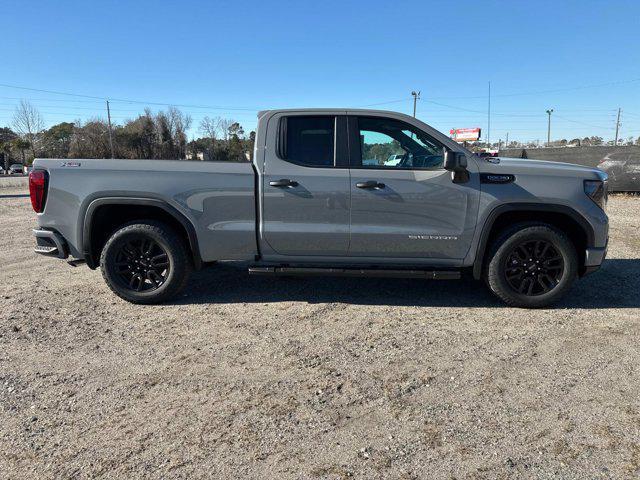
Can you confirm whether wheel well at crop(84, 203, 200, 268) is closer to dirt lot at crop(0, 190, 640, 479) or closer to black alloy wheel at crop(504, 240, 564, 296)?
dirt lot at crop(0, 190, 640, 479)

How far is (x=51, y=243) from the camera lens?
461 centimetres

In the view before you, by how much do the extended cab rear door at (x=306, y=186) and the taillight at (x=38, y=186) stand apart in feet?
7.24

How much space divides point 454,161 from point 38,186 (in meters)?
4.05

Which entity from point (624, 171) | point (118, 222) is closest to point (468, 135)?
point (624, 171)

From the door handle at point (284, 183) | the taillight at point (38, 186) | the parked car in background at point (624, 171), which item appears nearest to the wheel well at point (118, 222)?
the taillight at point (38, 186)

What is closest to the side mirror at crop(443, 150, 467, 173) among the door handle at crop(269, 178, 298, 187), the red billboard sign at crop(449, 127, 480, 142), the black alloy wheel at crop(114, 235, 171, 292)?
the door handle at crop(269, 178, 298, 187)

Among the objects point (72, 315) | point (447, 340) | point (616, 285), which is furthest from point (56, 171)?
point (616, 285)

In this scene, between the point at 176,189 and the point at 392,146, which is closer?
the point at 176,189

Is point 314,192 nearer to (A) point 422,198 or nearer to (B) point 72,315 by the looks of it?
(A) point 422,198

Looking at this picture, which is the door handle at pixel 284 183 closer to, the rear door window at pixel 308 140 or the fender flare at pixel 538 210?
the rear door window at pixel 308 140

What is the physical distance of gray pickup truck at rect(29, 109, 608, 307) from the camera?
4324mm

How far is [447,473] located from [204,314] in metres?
2.87

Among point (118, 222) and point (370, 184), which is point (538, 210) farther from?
point (118, 222)

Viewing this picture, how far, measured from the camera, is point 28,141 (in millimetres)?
63375
